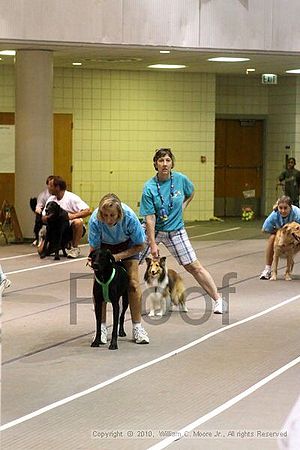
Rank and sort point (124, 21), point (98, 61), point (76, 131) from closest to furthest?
point (124, 21), point (98, 61), point (76, 131)

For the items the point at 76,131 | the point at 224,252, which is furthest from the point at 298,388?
the point at 76,131

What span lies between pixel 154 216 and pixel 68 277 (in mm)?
3746

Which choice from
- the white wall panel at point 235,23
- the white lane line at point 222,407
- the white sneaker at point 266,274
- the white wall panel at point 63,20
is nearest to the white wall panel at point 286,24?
the white wall panel at point 235,23

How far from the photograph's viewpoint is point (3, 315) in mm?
10586

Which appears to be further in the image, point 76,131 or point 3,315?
point 76,131

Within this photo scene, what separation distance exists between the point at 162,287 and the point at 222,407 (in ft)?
11.5

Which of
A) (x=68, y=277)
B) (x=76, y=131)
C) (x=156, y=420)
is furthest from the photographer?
(x=76, y=131)

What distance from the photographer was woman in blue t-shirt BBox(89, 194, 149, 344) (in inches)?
339

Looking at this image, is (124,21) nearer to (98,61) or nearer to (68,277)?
(98,61)

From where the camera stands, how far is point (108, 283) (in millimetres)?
8680

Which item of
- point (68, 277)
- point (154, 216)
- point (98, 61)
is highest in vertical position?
point (98, 61)

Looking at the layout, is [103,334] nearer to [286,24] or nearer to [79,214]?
[79,214]

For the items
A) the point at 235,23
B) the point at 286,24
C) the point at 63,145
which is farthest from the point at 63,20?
the point at 63,145

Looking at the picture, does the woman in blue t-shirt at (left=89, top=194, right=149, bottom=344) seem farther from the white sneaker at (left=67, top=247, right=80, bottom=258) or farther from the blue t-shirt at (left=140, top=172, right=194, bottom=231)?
the white sneaker at (left=67, top=247, right=80, bottom=258)
